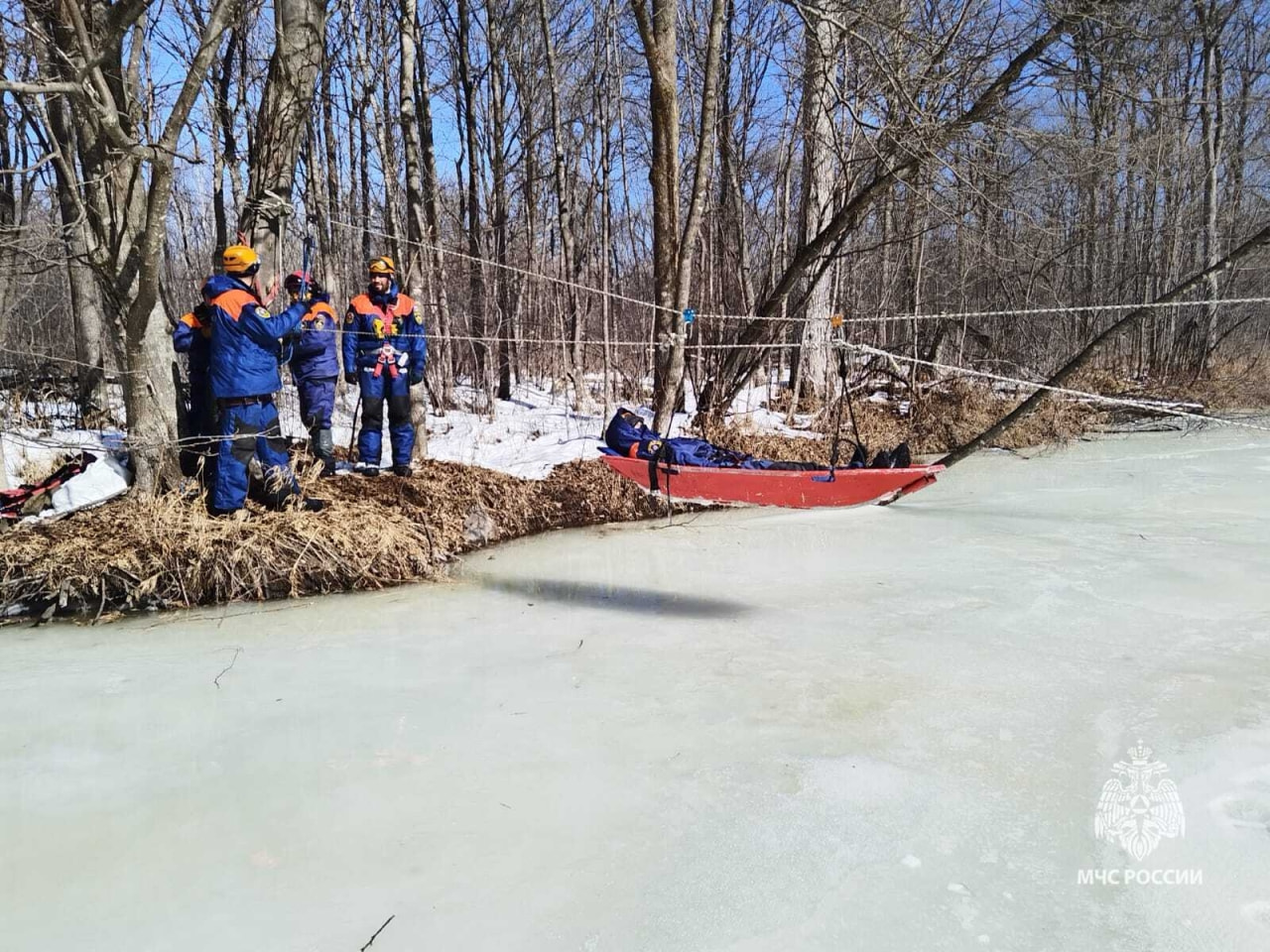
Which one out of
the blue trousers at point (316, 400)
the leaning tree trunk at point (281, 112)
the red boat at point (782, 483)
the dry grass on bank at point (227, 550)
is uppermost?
the leaning tree trunk at point (281, 112)

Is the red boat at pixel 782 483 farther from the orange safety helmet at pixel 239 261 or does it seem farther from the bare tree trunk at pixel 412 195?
the bare tree trunk at pixel 412 195

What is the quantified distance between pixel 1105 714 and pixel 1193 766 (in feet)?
1.25

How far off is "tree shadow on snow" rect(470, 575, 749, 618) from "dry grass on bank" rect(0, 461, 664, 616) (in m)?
0.55

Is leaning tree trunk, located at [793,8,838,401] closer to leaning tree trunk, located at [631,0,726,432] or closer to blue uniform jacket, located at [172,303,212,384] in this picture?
leaning tree trunk, located at [631,0,726,432]

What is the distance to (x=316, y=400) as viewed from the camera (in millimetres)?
5621

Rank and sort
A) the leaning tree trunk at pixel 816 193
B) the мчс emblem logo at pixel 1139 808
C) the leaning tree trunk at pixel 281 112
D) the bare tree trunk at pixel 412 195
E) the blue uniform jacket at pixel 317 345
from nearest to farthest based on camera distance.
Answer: the мчс emblem logo at pixel 1139 808 < the leaning tree trunk at pixel 281 112 < the blue uniform jacket at pixel 317 345 < the bare tree trunk at pixel 412 195 < the leaning tree trunk at pixel 816 193

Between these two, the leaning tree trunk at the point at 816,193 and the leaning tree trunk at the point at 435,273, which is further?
the leaning tree trunk at the point at 435,273

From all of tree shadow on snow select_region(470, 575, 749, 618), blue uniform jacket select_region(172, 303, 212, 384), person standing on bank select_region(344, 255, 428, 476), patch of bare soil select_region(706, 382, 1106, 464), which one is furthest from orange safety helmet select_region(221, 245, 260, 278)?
patch of bare soil select_region(706, 382, 1106, 464)

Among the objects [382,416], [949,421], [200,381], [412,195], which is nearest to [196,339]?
[200,381]

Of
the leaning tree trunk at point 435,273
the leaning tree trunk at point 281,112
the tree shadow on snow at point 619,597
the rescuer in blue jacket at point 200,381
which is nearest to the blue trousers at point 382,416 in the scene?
the leaning tree trunk at point 281,112

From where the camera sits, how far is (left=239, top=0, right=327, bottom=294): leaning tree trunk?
16.3 feet

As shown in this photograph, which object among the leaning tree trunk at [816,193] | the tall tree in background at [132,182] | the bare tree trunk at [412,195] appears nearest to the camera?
the tall tree in background at [132,182]

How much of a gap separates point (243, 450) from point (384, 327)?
1492 millimetres

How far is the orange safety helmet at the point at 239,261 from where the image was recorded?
14.2ft
